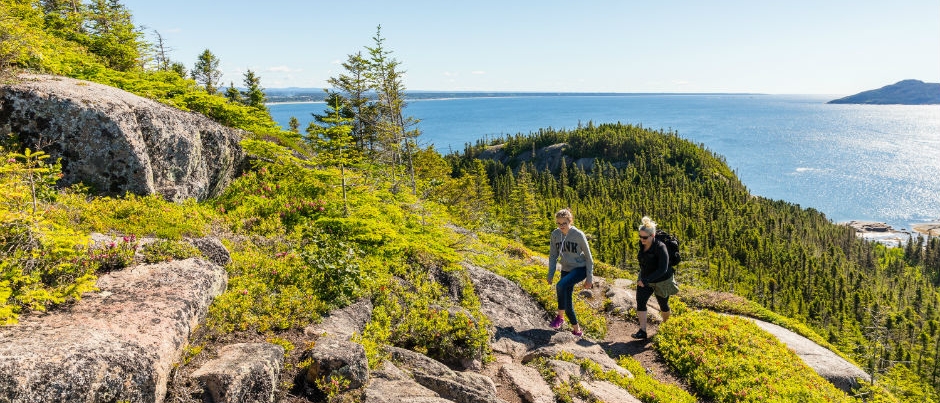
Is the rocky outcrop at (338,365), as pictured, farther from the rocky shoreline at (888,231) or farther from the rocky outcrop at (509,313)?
the rocky shoreline at (888,231)

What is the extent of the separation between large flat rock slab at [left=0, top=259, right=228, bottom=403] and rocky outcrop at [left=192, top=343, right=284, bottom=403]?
438mm

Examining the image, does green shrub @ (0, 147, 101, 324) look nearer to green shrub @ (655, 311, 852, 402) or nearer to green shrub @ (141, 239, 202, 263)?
green shrub @ (141, 239, 202, 263)

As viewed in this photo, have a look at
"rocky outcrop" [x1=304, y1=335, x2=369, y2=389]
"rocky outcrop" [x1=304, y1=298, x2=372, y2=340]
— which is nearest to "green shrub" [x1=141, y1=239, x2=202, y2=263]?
"rocky outcrop" [x1=304, y1=298, x2=372, y2=340]

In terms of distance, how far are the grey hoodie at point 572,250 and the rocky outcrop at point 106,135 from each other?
30.2 feet

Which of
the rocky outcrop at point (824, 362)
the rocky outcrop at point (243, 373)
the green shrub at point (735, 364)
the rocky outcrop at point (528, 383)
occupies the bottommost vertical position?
the rocky outcrop at point (824, 362)

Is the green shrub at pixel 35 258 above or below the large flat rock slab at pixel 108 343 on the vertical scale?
above

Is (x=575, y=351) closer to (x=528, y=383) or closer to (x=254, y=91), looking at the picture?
(x=528, y=383)

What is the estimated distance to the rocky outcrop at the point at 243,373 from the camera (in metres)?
4.96

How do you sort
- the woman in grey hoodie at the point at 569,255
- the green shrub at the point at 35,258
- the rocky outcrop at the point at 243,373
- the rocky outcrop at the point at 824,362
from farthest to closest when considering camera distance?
the rocky outcrop at the point at 824,362
the woman in grey hoodie at the point at 569,255
the rocky outcrop at the point at 243,373
the green shrub at the point at 35,258

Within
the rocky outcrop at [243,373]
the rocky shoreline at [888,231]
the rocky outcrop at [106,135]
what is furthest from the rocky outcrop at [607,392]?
the rocky shoreline at [888,231]

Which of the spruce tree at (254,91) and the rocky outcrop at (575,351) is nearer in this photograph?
the rocky outcrop at (575,351)

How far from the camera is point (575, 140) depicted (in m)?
176

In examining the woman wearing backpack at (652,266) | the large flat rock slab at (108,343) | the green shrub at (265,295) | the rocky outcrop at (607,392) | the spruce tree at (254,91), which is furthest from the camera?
the spruce tree at (254,91)

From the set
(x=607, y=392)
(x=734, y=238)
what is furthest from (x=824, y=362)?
(x=734, y=238)
